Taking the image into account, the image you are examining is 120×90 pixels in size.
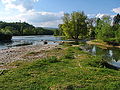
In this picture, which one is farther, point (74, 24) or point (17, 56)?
point (74, 24)

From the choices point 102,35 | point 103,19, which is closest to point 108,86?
point 102,35

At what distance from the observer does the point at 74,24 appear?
295ft

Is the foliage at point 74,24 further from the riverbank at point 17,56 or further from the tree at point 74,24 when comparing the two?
the riverbank at point 17,56

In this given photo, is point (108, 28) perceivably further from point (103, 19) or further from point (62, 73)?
point (62, 73)

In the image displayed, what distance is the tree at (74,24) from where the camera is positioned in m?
88.9

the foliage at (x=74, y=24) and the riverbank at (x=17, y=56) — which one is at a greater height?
the foliage at (x=74, y=24)

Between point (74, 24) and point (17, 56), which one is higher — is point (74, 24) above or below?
above

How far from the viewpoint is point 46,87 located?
11336 millimetres

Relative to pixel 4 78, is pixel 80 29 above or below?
above

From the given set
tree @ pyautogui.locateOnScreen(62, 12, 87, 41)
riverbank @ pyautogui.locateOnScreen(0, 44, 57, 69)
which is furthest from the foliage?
riverbank @ pyautogui.locateOnScreen(0, 44, 57, 69)

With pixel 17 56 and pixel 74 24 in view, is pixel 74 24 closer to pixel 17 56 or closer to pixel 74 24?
pixel 74 24

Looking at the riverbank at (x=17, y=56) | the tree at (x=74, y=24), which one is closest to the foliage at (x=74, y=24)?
the tree at (x=74, y=24)

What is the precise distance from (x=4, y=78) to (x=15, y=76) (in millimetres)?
975

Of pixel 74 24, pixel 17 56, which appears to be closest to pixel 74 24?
pixel 74 24
